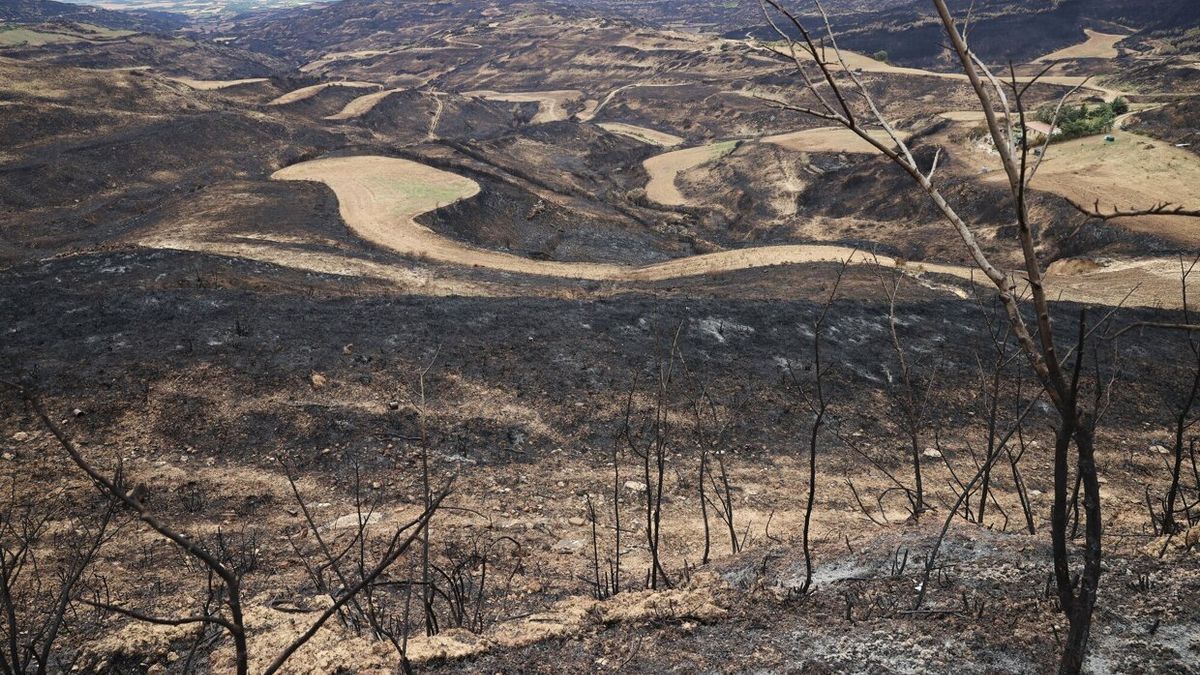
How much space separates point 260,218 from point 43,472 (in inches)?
840

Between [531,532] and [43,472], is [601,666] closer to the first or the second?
[531,532]

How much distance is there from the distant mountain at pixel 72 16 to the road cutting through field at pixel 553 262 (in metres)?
143

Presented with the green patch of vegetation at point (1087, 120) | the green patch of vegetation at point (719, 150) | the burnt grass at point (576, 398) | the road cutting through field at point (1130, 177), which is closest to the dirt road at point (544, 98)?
the green patch of vegetation at point (719, 150)

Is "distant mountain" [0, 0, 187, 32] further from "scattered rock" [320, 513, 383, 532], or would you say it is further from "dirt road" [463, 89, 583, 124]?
"scattered rock" [320, 513, 383, 532]

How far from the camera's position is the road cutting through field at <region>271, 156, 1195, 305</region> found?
25.3 meters

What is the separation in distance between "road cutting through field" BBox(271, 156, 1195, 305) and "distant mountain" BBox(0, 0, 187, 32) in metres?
143

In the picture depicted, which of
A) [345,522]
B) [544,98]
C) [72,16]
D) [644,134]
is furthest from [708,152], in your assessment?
[72,16]

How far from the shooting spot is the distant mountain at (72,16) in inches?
5566

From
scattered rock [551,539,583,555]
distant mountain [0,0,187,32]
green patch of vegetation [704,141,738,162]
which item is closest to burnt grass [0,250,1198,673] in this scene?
scattered rock [551,539,583,555]

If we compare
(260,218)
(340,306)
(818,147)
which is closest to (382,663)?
(340,306)

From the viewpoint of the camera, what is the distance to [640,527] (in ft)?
36.8

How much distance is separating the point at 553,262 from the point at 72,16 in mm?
190692

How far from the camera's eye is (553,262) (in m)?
30.6

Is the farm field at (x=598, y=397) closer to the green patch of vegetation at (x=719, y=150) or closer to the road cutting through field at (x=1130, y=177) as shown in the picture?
the road cutting through field at (x=1130, y=177)
